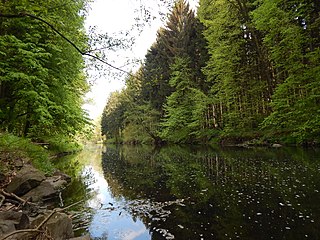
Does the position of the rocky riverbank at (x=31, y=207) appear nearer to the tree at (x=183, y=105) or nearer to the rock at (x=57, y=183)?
the rock at (x=57, y=183)

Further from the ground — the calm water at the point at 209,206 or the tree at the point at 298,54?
the tree at the point at 298,54

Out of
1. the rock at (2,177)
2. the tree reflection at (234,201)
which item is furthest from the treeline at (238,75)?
the rock at (2,177)

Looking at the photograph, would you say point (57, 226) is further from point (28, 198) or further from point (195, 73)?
point (195, 73)

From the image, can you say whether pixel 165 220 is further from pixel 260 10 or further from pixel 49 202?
pixel 260 10

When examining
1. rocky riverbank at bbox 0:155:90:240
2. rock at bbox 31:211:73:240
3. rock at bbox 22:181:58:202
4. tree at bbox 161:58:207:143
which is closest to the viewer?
rocky riverbank at bbox 0:155:90:240

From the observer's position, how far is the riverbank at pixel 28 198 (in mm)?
4080

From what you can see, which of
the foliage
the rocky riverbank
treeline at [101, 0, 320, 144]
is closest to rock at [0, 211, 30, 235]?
the rocky riverbank

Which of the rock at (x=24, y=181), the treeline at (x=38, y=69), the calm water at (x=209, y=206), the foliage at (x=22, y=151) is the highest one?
the treeline at (x=38, y=69)

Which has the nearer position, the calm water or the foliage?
the calm water

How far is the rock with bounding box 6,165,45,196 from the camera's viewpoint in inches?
279

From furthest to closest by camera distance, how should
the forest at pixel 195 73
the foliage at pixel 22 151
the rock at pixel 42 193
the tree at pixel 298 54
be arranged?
the tree at pixel 298 54
the forest at pixel 195 73
the foliage at pixel 22 151
the rock at pixel 42 193

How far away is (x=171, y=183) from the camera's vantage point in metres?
9.78

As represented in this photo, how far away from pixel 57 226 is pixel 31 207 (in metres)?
2.38

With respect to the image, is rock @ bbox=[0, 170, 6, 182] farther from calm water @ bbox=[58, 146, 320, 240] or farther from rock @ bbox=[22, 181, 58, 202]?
calm water @ bbox=[58, 146, 320, 240]
